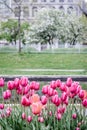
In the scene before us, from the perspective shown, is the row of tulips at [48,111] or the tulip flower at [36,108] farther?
the row of tulips at [48,111]

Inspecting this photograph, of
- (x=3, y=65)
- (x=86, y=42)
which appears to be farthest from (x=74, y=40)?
(x=3, y=65)

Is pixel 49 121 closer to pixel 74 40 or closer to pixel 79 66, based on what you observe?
pixel 79 66

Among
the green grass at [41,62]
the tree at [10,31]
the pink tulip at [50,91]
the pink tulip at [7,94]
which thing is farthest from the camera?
the tree at [10,31]

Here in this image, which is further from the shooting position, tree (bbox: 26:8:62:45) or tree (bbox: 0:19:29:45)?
tree (bbox: 0:19:29:45)

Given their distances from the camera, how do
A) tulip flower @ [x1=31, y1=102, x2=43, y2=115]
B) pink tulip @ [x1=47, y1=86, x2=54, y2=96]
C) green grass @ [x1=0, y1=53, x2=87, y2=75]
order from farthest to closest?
green grass @ [x1=0, y1=53, x2=87, y2=75] → pink tulip @ [x1=47, y1=86, x2=54, y2=96] → tulip flower @ [x1=31, y1=102, x2=43, y2=115]

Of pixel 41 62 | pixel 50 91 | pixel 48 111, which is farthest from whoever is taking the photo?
pixel 41 62

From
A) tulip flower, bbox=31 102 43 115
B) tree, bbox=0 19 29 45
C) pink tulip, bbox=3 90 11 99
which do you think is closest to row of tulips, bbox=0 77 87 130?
pink tulip, bbox=3 90 11 99

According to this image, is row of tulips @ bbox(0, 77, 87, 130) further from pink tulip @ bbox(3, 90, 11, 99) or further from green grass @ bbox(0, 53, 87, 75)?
green grass @ bbox(0, 53, 87, 75)

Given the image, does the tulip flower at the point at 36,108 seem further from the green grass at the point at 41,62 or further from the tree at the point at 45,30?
the tree at the point at 45,30

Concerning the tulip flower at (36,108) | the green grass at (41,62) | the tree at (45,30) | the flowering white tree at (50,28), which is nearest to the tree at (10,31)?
the flowering white tree at (50,28)

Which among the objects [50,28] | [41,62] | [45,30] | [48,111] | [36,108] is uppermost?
[36,108]

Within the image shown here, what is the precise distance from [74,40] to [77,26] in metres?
1.79

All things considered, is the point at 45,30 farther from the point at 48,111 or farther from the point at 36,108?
the point at 36,108

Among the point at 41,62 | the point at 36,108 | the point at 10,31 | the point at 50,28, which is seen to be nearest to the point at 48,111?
the point at 36,108
